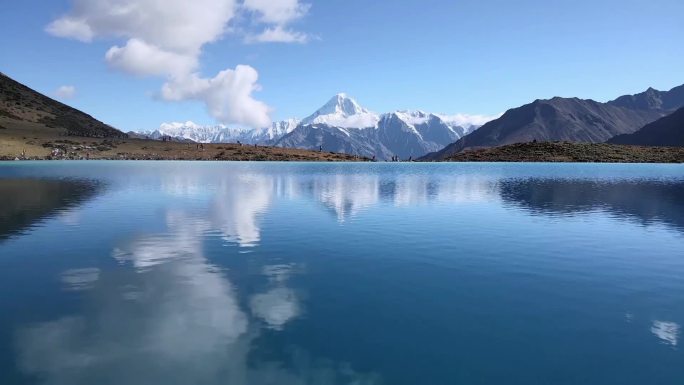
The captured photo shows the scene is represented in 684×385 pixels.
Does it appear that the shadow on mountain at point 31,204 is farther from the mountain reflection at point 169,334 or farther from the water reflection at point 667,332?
the water reflection at point 667,332

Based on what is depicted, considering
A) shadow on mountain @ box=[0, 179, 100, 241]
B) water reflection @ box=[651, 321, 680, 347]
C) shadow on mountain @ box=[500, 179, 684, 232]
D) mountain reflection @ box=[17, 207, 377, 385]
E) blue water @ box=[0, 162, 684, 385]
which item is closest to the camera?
mountain reflection @ box=[17, 207, 377, 385]

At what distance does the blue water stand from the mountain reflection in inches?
3.2

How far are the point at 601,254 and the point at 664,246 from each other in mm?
6923

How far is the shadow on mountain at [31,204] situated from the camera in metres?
44.3

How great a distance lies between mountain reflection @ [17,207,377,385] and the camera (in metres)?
14.9

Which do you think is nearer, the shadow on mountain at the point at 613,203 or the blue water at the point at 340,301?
the blue water at the point at 340,301

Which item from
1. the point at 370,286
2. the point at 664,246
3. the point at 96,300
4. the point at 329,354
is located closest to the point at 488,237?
the point at 664,246

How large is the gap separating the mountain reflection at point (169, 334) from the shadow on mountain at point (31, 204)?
21805 millimetres

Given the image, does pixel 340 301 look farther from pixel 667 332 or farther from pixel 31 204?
pixel 31 204

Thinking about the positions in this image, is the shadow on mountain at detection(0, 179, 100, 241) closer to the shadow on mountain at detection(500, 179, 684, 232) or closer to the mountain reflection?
the mountain reflection

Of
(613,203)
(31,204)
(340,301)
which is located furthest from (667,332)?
(31,204)

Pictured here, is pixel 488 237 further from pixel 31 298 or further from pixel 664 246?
pixel 31 298

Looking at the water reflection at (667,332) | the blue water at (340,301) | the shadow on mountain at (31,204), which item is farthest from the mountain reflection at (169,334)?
the shadow on mountain at (31,204)

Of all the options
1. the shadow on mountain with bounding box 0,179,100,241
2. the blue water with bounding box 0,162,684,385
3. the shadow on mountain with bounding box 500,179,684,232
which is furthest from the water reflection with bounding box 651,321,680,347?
the shadow on mountain with bounding box 0,179,100,241
